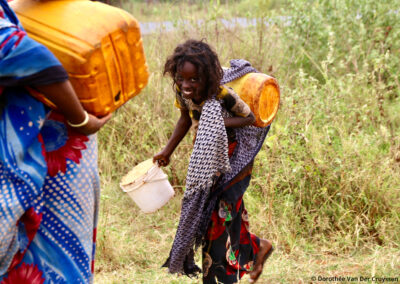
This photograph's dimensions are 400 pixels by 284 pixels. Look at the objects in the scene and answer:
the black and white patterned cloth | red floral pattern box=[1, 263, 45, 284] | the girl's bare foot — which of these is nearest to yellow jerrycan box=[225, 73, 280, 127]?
the black and white patterned cloth

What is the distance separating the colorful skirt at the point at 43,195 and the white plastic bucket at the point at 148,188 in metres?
0.50

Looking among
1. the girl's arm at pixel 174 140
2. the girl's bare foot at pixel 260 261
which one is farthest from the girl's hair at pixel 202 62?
the girl's bare foot at pixel 260 261

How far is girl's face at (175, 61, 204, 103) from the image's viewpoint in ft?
6.38

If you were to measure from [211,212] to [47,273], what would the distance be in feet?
2.91

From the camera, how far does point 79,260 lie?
157cm

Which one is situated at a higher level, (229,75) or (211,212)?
(229,75)

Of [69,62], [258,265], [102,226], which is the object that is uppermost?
[69,62]

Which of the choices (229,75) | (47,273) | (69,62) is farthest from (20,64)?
(229,75)

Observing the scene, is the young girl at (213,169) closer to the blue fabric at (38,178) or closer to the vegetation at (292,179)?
the vegetation at (292,179)

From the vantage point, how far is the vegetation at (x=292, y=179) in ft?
9.12

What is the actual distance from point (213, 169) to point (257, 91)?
1.31 feet

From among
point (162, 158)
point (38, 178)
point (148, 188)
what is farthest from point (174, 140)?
point (38, 178)

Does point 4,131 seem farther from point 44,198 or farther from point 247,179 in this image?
point 247,179

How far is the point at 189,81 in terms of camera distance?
6.46 feet
